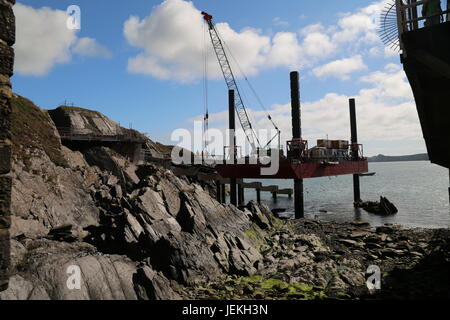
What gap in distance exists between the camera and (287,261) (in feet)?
55.9

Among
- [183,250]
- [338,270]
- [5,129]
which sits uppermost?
[5,129]

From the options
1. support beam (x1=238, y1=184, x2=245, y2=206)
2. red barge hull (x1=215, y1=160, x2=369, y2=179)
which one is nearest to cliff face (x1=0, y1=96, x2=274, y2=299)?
red barge hull (x1=215, y1=160, x2=369, y2=179)

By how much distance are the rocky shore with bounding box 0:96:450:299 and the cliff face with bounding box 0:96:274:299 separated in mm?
63

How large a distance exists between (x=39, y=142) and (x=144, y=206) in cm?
1947

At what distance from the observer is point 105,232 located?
1914cm

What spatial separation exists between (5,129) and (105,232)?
54.8 ft

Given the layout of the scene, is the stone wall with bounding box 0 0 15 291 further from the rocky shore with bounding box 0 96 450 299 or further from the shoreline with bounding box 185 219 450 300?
the shoreline with bounding box 185 219 450 300

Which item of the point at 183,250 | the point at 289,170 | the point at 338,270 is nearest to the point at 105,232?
the point at 183,250

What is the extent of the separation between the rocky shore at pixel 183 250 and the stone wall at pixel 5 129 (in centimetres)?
538

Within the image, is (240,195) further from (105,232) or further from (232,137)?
(105,232)

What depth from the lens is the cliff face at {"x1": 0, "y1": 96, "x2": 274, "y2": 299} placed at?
11.7 m

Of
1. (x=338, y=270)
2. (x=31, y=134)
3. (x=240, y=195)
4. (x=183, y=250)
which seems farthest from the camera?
(x=240, y=195)
